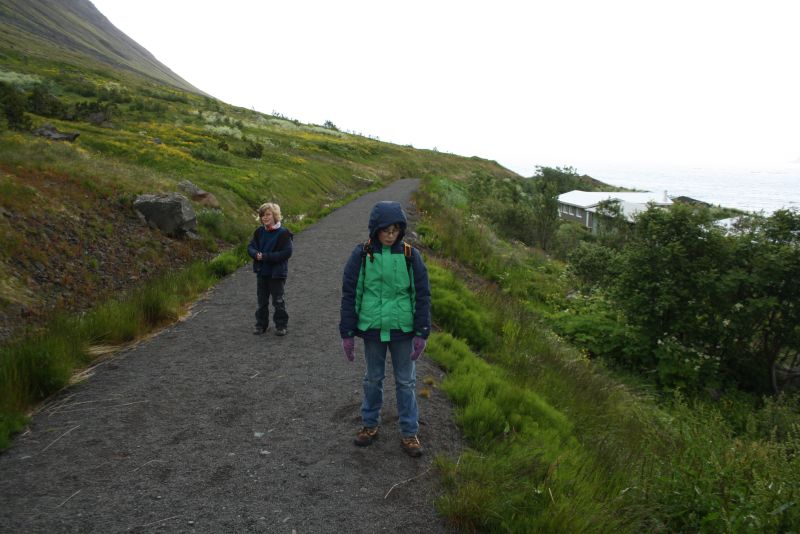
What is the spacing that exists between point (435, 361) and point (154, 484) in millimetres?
3388

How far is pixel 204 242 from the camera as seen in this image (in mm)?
11539

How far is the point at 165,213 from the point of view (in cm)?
1091

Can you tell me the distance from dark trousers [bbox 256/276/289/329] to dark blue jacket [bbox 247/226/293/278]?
11cm

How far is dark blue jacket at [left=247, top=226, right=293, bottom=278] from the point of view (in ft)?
20.9

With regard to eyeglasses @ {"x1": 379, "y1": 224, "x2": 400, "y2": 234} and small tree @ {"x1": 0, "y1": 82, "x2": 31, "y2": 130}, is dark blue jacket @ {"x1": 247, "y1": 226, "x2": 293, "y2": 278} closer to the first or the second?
eyeglasses @ {"x1": 379, "y1": 224, "x2": 400, "y2": 234}

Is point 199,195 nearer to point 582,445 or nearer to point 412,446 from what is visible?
point 412,446

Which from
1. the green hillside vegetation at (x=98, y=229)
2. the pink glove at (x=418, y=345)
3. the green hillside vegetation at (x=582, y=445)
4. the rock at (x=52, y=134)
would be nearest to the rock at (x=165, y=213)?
the green hillside vegetation at (x=98, y=229)

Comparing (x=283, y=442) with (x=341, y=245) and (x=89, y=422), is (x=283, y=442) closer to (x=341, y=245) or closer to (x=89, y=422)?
(x=89, y=422)

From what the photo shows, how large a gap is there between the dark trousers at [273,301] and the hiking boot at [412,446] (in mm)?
3161

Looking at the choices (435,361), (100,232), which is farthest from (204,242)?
(435,361)

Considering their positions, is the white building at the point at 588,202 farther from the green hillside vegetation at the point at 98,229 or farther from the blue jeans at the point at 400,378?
the blue jeans at the point at 400,378

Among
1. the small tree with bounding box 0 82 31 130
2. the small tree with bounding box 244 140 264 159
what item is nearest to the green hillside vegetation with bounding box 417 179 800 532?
the small tree with bounding box 0 82 31 130

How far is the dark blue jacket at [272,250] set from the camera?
638 centimetres

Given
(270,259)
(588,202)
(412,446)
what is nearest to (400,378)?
(412,446)
